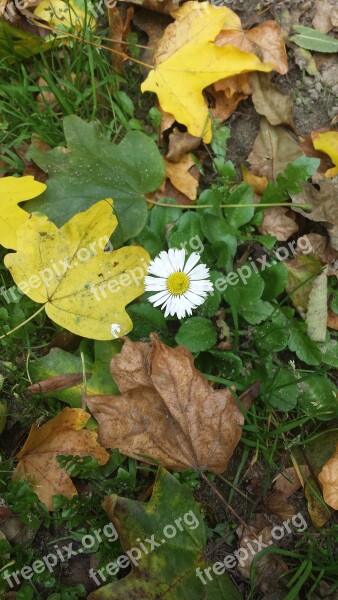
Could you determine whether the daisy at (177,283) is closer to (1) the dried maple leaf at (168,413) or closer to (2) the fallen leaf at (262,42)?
(1) the dried maple leaf at (168,413)

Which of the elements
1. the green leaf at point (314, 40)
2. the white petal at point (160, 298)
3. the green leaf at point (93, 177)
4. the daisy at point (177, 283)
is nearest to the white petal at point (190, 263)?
the daisy at point (177, 283)

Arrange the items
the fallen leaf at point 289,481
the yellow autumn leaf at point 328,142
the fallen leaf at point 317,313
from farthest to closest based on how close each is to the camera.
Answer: the yellow autumn leaf at point 328,142 < the fallen leaf at point 317,313 < the fallen leaf at point 289,481

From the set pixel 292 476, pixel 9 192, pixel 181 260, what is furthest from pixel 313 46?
pixel 292 476

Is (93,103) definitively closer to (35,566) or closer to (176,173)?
(176,173)

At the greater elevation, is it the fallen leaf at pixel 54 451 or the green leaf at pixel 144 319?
the green leaf at pixel 144 319

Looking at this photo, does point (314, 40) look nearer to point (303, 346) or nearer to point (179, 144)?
point (179, 144)

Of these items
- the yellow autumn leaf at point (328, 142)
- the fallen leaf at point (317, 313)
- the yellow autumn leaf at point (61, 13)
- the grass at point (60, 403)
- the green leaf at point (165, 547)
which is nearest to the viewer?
the green leaf at point (165, 547)

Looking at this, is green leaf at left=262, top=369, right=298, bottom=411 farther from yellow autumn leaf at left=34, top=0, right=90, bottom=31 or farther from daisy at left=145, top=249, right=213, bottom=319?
yellow autumn leaf at left=34, top=0, right=90, bottom=31
